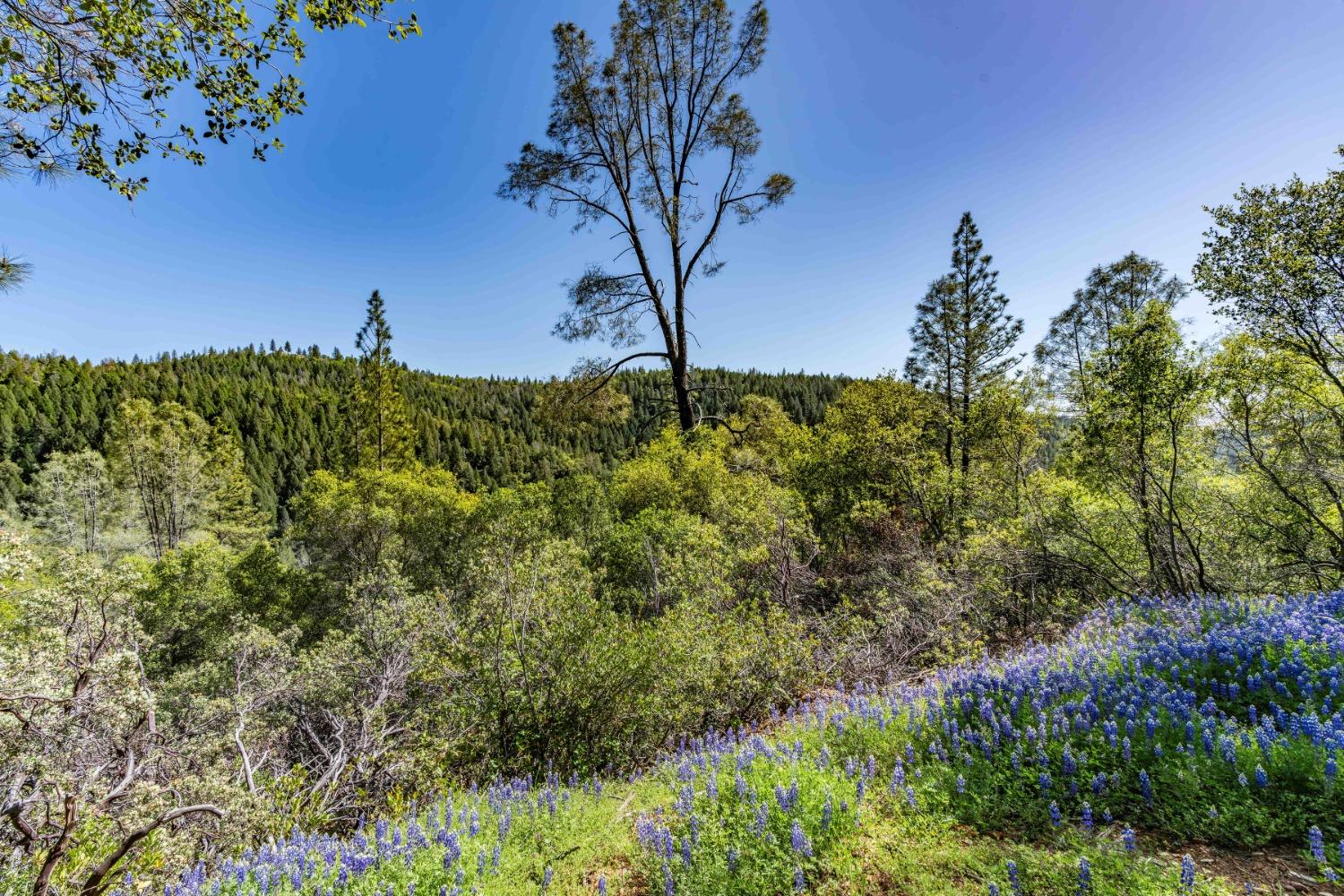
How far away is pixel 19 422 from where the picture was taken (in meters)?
66.1

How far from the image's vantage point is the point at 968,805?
10.6ft

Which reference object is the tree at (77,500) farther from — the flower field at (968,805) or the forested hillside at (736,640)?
the flower field at (968,805)

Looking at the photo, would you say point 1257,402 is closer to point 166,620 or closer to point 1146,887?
point 1146,887

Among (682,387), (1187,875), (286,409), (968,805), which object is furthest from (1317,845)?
(286,409)

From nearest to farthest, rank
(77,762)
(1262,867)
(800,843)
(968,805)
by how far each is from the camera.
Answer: (1262,867)
(800,843)
(968,805)
(77,762)

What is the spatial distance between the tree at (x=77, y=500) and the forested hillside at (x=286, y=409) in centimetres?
1569

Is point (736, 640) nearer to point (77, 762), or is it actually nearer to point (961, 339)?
point (77, 762)

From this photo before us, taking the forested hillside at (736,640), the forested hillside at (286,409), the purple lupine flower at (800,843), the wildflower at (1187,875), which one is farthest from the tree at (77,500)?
the wildflower at (1187,875)

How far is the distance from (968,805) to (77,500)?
50.7 m

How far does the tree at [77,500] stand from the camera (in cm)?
3162

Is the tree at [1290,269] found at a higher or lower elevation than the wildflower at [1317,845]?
higher

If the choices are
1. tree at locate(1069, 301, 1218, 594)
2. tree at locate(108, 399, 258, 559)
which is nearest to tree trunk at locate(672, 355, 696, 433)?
tree at locate(1069, 301, 1218, 594)

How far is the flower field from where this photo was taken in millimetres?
2658

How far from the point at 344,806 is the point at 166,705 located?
7.93m
